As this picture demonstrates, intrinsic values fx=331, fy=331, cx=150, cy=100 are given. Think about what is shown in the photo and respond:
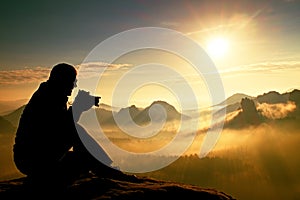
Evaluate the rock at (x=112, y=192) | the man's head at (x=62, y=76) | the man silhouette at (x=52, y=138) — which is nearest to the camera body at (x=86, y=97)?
the man silhouette at (x=52, y=138)

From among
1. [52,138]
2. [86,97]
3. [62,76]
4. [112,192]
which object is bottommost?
[112,192]

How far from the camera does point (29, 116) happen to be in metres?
9.21

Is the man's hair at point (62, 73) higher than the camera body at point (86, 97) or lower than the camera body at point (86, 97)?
higher

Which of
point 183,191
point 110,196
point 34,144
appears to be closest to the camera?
point 34,144

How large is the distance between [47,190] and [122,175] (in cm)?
220

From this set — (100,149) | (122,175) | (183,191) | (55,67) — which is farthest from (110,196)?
(55,67)

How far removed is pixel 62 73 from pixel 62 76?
84 millimetres

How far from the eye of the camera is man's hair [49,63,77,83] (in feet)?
30.3

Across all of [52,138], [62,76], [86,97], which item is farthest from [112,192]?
[62,76]

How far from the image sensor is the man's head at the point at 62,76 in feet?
30.3

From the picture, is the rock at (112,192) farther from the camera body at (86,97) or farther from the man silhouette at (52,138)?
the camera body at (86,97)

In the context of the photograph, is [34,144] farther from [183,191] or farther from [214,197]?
[214,197]

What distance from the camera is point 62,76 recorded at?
926cm

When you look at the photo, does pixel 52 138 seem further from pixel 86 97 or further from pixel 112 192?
pixel 112 192
